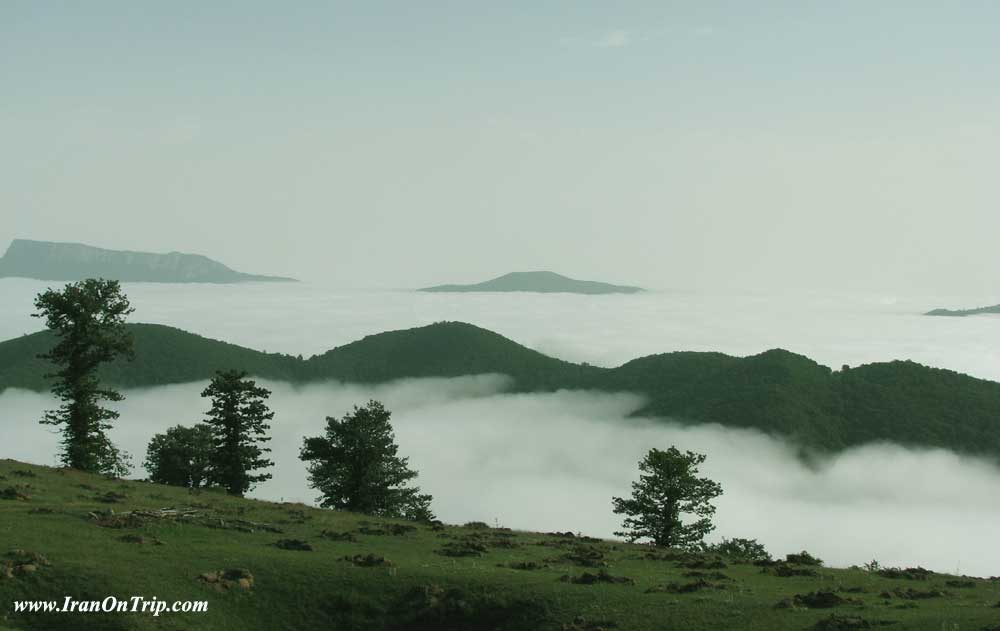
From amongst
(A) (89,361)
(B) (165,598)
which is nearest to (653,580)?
(B) (165,598)

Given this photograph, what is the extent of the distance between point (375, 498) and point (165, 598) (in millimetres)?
37238

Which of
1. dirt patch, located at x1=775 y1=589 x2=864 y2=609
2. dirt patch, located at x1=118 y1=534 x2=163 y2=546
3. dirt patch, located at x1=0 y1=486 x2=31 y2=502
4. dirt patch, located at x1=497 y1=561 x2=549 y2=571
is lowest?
dirt patch, located at x1=497 y1=561 x2=549 y2=571

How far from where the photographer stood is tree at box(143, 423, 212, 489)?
72562mm

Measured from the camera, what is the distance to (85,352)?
59656mm

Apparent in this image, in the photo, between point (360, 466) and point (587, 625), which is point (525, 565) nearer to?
point (587, 625)

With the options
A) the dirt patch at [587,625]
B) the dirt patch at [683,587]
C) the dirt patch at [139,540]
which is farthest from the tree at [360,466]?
the dirt patch at [587,625]

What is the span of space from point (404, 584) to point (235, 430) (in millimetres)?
39110

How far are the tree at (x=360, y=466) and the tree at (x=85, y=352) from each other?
15.4m

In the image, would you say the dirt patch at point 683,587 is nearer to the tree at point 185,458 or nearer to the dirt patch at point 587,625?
the dirt patch at point 587,625

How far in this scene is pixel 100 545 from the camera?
1197 inches

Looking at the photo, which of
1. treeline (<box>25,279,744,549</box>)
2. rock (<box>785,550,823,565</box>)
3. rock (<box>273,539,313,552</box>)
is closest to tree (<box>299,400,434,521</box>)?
treeline (<box>25,279,744,549</box>)

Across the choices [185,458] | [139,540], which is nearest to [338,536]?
[139,540]

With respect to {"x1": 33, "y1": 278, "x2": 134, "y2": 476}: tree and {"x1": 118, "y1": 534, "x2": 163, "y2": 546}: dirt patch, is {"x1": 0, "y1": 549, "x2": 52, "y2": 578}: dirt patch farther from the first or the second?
{"x1": 33, "y1": 278, "x2": 134, "y2": 476}: tree

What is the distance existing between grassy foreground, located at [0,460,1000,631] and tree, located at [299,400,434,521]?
24.7m
